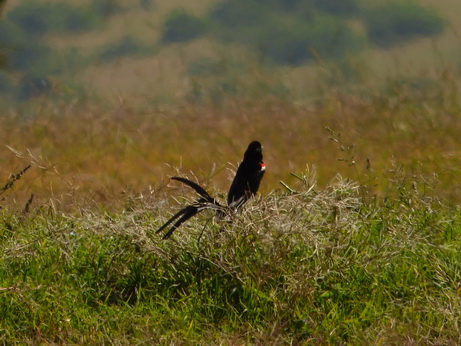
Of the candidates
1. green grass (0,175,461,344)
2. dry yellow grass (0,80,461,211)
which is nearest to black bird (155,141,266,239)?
green grass (0,175,461,344)

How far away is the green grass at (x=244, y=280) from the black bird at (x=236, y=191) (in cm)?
11

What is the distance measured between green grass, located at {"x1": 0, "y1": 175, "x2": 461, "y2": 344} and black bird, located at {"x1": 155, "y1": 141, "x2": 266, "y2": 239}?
0.11 metres

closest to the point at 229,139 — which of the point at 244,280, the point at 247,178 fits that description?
the point at 247,178

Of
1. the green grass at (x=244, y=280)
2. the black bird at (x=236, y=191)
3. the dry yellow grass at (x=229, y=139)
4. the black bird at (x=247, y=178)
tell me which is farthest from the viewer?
the dry yellow grass at (x=229, y=139)

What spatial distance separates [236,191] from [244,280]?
78 centimetres

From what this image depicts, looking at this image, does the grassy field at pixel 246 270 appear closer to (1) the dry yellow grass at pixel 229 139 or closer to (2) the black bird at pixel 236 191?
(2) the black bird at pixel 236 191

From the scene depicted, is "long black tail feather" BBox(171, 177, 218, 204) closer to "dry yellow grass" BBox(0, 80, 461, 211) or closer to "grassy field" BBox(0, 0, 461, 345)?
"grassy field" BBox(0, 0, 461, 345)

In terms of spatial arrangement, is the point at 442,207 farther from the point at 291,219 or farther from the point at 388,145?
the point at 388,145

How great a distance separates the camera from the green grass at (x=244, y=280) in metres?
4.45

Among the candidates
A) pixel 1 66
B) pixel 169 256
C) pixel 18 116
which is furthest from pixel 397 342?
pixel 18 116

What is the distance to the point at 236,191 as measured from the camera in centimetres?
524

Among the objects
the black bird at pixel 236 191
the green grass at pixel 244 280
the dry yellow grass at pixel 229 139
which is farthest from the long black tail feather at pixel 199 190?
the dry yellow grass at pixel 229 139

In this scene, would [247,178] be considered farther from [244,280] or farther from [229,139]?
[229,139]

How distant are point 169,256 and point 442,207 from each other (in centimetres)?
227
